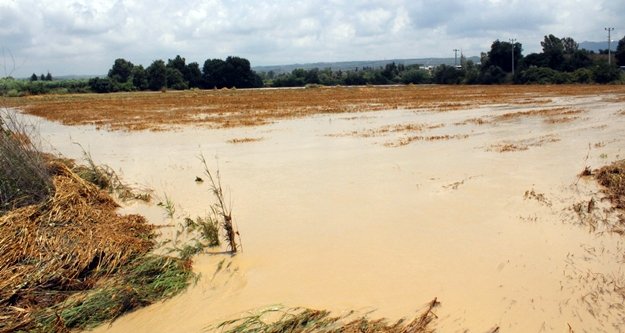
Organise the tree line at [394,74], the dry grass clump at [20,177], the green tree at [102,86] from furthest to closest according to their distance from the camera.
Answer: the green tree at [102,86] < the tree line at [394,74] < the dry grass clump at [20,177]

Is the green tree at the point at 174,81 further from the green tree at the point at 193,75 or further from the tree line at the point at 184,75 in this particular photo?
Result: the green tree at the point at 193,75

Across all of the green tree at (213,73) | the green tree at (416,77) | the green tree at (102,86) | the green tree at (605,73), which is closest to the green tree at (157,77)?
the green tree at (102,86)

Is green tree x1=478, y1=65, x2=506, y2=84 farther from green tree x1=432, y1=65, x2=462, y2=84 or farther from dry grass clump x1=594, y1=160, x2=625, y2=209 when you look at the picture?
dry grass clump x1=594, y1=160, x2=625, y2=209

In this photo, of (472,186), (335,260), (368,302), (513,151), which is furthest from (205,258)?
(513,151)

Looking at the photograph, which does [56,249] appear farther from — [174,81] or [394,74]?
[394,74]

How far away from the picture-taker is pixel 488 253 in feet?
16.8

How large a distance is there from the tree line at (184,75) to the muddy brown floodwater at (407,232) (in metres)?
62.9

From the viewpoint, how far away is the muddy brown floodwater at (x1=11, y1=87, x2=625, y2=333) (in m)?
4.13

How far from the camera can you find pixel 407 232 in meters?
5.91

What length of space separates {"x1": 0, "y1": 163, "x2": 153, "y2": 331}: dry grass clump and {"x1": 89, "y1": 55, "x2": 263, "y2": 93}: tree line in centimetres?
6974

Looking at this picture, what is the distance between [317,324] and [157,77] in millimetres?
73307

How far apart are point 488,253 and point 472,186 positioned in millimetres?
2934

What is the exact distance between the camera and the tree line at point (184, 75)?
72562mm

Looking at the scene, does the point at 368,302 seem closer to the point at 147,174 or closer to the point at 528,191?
the point at 528,191
